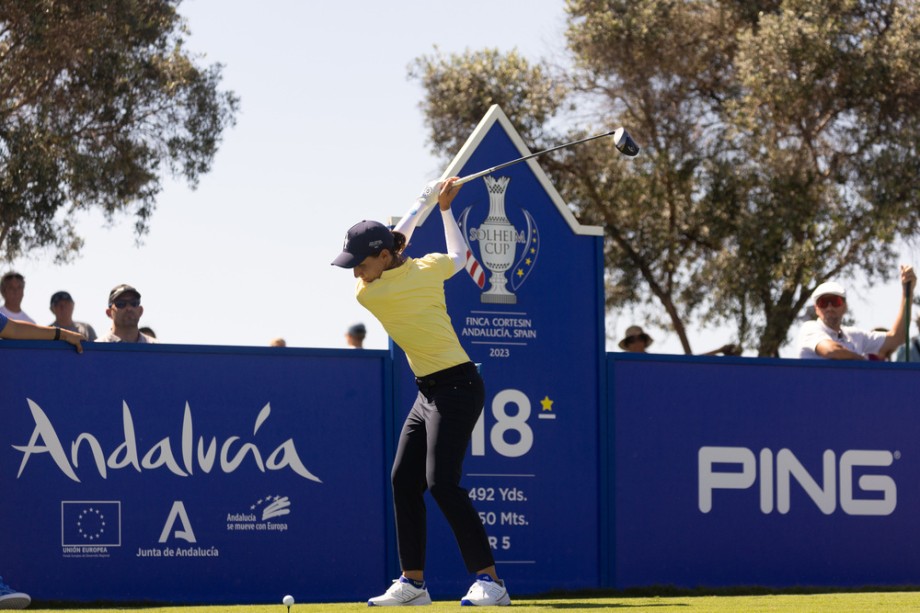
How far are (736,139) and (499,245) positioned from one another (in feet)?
63.7

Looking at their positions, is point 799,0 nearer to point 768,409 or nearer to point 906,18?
point 906,18

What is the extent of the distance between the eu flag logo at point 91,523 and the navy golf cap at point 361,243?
2.28 meters

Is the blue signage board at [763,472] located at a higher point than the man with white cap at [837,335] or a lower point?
lower

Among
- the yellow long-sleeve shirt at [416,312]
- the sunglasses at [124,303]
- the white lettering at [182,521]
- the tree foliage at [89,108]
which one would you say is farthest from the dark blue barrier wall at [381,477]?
the tree foliage at [89,108]

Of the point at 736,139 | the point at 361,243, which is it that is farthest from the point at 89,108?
the point at 361,243

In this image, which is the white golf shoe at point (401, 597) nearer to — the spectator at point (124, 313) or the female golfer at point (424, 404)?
the female golfer at point (424, 404)

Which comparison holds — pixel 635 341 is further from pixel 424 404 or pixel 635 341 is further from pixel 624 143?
pixel 424 404

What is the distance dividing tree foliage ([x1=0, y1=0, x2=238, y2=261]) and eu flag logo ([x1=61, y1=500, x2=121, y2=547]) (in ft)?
50.2

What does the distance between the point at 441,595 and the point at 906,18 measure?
795 inches

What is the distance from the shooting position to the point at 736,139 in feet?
93.5

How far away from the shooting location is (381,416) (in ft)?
31.2

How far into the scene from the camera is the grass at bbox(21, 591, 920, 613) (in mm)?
7590

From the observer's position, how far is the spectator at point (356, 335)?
45.2 feet

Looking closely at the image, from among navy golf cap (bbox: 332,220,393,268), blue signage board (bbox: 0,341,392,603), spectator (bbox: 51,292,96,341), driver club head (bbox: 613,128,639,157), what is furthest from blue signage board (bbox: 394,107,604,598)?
spectator (bbox: 51,292,96,341)
